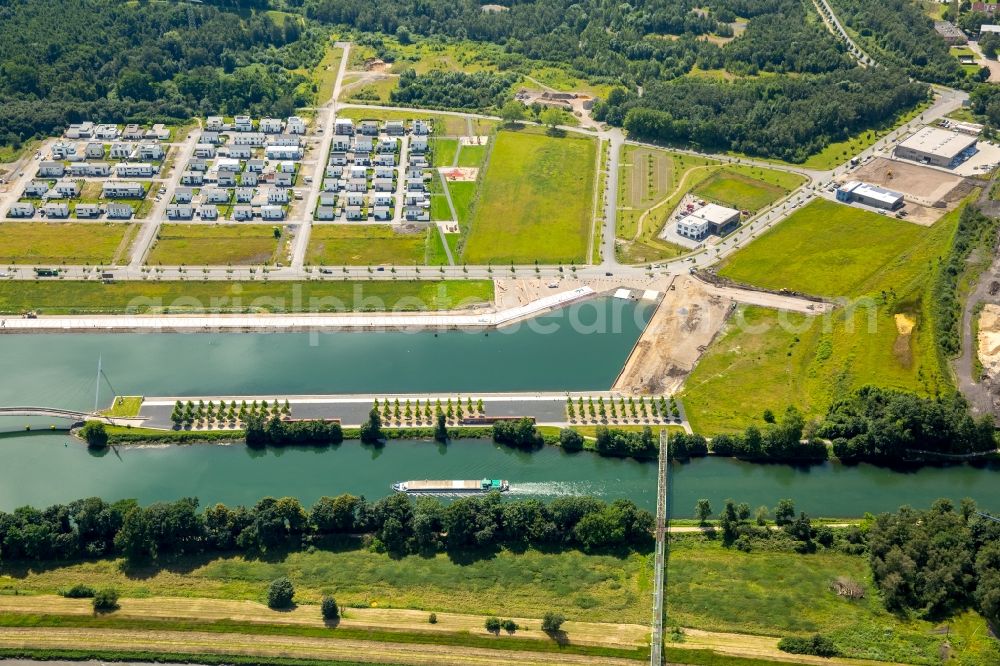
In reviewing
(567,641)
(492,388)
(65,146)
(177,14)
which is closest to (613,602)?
(567,641)

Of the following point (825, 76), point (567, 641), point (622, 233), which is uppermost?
point (825, 76)

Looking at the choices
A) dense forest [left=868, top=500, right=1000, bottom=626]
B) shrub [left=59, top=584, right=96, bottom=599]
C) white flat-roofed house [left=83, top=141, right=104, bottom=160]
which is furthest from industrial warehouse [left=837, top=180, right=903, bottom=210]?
shrub [left=59, top=584, right=96, bottom=599]

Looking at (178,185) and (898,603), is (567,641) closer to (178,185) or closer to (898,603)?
(898,603)

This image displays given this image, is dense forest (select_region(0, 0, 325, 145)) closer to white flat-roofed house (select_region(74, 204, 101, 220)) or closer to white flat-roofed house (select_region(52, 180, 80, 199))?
white flat-roofed house (select_region(52, 180, 80, 199))

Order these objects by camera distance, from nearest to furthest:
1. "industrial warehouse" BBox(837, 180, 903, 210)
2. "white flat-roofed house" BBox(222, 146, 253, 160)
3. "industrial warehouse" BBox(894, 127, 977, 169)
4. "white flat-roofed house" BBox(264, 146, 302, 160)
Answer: "industrial warehouse" BBox(837, 180, 903, 210) < "industrial warehouse" BBox(894, 127, 977, 169) < "white flat-roofed house" BBox(264, 146, 302, 160) < "white flat-roofed house" BBox(222, 146, 253, 160)

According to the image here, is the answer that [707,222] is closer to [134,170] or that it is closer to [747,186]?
[747,186]

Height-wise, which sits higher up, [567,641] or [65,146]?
[65,146]

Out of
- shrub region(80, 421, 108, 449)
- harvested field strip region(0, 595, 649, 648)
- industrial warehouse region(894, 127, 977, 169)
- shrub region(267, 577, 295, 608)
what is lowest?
harvested field strip region(0, 595, 649, 648)
